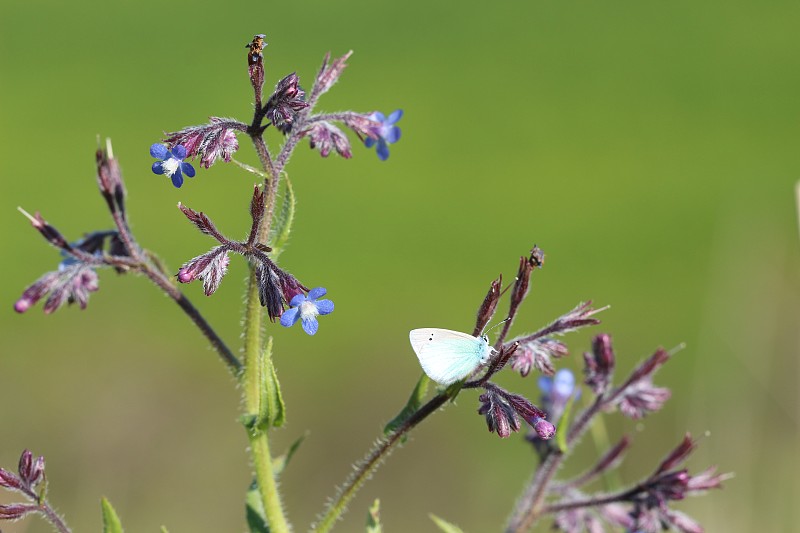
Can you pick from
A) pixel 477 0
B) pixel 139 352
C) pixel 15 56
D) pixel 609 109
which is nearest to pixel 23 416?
pixel 139 352

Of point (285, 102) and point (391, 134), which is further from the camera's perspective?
point (391, 134)

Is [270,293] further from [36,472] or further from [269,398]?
[36,472]

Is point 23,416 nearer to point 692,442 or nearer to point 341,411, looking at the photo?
point 341,411

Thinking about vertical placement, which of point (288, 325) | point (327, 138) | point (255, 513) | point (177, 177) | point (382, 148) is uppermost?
point (382, 148)

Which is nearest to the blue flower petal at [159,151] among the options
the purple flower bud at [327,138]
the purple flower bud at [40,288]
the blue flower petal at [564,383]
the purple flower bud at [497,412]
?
the purple flower bud at [327,138]

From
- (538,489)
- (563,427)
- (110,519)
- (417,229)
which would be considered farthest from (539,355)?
(417,229)

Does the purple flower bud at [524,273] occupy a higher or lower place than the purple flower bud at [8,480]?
higher

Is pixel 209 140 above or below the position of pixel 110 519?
above

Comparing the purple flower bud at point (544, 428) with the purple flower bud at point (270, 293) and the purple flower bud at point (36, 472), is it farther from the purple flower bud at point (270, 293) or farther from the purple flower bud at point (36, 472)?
the purple flower bud at point (36, 472)
